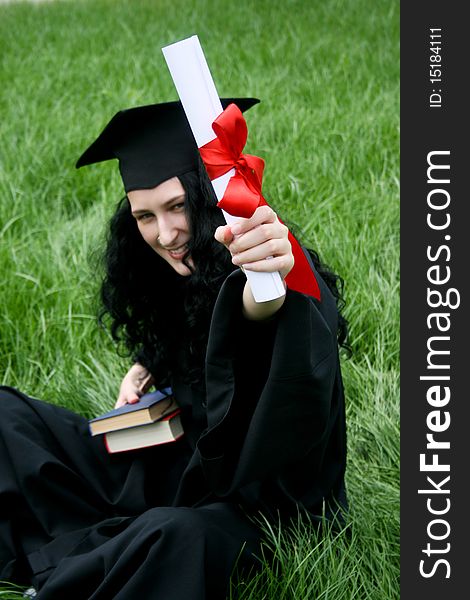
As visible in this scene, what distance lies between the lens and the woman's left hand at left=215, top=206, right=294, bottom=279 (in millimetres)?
1804

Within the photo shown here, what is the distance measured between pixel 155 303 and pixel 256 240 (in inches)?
47.4

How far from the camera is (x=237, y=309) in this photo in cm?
213

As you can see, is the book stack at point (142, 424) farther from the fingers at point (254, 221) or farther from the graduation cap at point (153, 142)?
the fingers at point (254, 221)

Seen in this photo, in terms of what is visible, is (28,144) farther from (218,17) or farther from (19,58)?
(218,17)

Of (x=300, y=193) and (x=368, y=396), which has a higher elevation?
(x=300, y=193)

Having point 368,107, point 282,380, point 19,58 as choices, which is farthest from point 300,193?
point 19,58

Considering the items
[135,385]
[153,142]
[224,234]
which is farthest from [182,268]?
[224,234]

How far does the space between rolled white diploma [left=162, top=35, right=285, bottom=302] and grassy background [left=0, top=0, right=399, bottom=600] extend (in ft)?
2.95

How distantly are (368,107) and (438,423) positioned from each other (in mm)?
3934

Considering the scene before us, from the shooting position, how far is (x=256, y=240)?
5.94 feet

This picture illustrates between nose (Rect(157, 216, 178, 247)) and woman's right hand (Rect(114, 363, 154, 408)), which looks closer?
nose (Rect(157, 216, 178, 247))

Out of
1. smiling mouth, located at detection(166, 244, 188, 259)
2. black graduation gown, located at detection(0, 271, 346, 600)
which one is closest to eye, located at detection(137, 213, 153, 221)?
smiling mouth, located at detection(166, 244, 188, 259)

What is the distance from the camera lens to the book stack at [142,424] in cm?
279

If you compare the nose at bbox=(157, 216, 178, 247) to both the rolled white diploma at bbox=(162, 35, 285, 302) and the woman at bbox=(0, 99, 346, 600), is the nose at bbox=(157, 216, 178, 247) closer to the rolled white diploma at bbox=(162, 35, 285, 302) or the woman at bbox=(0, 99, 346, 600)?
the woman at bbox=(0, 99, 346, 600)
